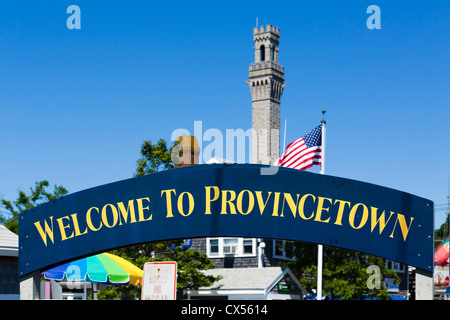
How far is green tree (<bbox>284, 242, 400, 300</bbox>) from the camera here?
105ft

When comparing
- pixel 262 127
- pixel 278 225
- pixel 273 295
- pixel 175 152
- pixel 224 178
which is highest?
pixel 262 127

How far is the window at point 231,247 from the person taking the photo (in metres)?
38.6

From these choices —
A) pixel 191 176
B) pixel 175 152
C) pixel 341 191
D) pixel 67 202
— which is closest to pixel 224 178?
pixel 191 176

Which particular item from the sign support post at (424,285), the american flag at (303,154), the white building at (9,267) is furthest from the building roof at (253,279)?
A: the sign support post at (424,285)

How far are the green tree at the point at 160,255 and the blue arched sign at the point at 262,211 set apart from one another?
771 inches

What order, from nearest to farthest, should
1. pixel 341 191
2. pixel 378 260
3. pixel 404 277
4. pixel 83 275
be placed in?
pixel 341 191
pixel 83 275
pixel 378 260
pixel 404 277

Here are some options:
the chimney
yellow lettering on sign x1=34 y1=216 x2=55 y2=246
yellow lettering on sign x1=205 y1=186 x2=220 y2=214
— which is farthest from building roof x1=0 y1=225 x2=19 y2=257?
yellow lettering on sign x1=205 y1=186 x2=220 y2=214

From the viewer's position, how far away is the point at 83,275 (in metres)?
14.8

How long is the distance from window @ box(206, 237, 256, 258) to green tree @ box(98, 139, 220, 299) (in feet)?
30.2

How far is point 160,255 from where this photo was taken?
94.3 ft

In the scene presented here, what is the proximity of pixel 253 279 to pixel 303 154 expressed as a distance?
15.1 m
